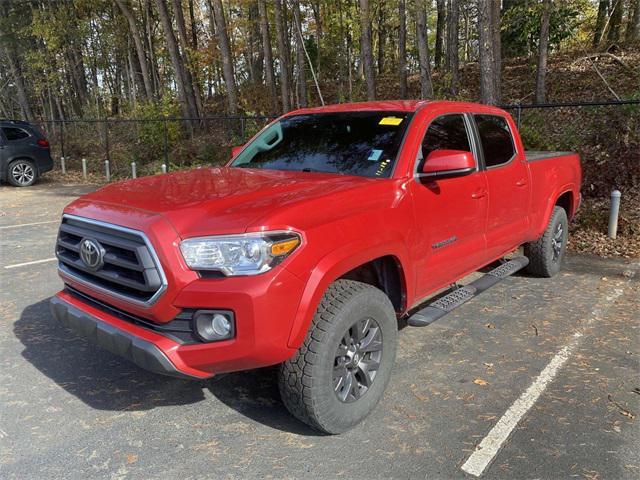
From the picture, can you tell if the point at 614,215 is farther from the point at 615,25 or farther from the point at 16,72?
the point at 16,72

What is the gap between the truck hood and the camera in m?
2.58

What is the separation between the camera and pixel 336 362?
2.91 meters

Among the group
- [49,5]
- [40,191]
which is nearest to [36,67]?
[49,5]

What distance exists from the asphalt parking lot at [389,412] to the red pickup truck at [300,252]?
0.30m

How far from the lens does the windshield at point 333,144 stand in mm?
3574

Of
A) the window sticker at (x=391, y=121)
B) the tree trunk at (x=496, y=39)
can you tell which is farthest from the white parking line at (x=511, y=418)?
the tree trunk at (x=496, y=39)

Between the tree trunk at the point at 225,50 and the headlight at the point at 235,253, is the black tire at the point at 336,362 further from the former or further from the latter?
the tree trunk at the point at 225,50

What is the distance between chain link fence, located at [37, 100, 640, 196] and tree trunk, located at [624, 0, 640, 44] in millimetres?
8984

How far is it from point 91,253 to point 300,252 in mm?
1250

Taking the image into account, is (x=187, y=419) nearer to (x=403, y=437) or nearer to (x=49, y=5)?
(x=403, y=437)

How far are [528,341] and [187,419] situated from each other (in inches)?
111

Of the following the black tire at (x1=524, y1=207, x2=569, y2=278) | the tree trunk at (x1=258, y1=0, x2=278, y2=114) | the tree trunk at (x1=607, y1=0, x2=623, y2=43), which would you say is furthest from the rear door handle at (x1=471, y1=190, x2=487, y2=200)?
the tree trunk at (x1=607, y1=0, x2=623, y2=43)

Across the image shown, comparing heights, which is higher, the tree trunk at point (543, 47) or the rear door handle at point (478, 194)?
the tree trunk at point (543, 47)

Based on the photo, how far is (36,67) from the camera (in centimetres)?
2486
